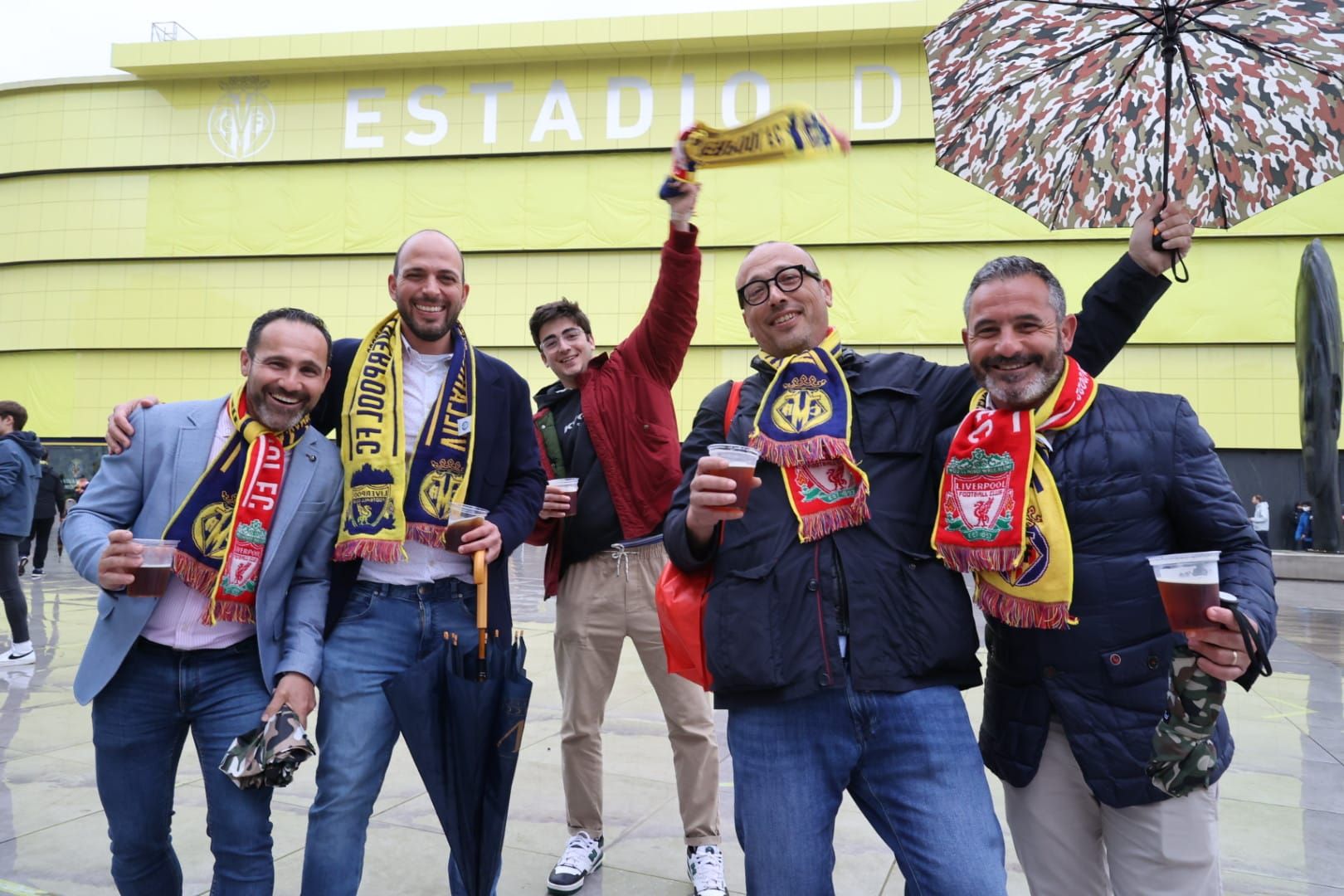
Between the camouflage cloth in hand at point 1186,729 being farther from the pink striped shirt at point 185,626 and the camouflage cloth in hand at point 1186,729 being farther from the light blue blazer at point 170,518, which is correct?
the pink striped shirt at point 185,626

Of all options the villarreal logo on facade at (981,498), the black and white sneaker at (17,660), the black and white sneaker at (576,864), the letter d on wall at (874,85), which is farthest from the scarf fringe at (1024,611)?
the letter d on wall at (874,85)

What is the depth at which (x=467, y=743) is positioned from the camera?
7.76 ft

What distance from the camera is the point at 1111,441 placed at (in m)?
2.05

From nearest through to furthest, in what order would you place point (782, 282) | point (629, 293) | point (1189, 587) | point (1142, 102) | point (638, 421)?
point (1189, 587)
point (782, 282)
point (1142, 102)
point (638, 421)
point (629, 293)

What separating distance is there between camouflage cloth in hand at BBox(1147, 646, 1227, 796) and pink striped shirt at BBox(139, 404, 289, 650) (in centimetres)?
236

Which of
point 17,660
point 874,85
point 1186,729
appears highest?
point 874,85

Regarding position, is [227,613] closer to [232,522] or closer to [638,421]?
[232,522]

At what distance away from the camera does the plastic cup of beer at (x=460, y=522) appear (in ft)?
8.54

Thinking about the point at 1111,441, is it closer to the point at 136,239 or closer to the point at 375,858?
the point at 375,858

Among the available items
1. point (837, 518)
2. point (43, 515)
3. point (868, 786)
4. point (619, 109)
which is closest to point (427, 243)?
point (837, 518)

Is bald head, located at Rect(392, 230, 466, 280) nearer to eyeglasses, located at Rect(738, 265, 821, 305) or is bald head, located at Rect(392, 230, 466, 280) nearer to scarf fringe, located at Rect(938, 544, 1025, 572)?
eyeglasses, located at Rect(738, 265, 821, 305)

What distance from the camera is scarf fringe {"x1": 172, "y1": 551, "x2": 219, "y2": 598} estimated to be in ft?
8.02

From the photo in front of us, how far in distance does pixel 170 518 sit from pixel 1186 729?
2.62m

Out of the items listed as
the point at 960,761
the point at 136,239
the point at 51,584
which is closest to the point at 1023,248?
the point at 51,584
